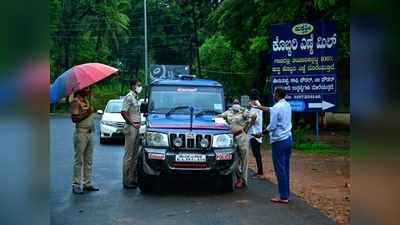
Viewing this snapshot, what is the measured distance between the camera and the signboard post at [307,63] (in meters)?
18.1

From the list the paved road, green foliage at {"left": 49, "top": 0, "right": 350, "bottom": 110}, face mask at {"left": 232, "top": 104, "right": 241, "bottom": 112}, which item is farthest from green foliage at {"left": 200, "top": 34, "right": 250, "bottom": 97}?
the paved road

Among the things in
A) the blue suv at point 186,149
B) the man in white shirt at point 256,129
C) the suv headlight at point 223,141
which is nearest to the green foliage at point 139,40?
the man in white shirt at point 256,129

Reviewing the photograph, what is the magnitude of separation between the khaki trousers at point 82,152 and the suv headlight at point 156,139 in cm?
102

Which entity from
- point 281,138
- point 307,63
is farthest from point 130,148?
point 307,63

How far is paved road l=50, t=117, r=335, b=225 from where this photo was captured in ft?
25.6

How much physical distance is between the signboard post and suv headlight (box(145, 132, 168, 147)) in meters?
9.69

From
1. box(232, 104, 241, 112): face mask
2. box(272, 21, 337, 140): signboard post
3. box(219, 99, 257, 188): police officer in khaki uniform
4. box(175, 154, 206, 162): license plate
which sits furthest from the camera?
box(272, 21, 337, 140): signboard post

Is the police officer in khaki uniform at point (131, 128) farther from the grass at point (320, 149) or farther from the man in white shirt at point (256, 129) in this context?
the grass at point (320, 149)

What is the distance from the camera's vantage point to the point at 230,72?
132 feet

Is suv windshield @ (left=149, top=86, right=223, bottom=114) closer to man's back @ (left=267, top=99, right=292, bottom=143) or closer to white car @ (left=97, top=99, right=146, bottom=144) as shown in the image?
man's back @ (left=267, top=99, right=292, bottom=143)
